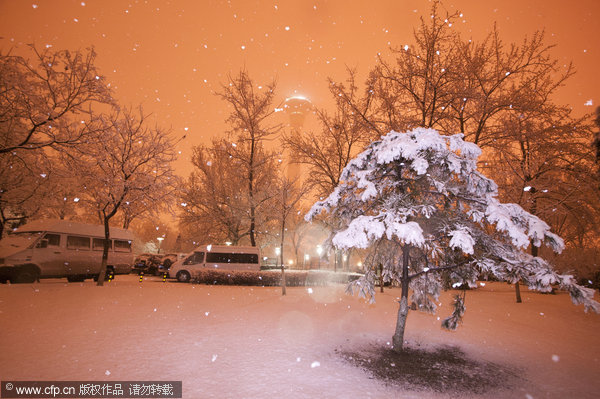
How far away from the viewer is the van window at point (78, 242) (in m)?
15.5

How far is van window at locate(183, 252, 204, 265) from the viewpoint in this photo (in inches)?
762

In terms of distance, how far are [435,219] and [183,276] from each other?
17.3 metres

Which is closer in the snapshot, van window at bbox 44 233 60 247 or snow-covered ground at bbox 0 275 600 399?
snow-covered ground at bbox 0 275 600 399

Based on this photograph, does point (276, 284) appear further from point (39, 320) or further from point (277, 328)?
point (39, 320)

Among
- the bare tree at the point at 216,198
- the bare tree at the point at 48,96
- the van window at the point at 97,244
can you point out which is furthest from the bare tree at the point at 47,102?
the bare tree at the point at 216,198

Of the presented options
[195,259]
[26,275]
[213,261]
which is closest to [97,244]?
[26,275]

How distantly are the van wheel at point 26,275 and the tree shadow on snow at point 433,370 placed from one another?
15790mm

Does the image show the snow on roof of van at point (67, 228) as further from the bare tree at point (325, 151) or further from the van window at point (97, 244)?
the bare tree at point (325, 151)

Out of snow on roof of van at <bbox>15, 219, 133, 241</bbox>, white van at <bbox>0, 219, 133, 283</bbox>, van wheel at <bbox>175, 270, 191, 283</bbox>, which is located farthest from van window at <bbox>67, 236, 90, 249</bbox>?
van wheel at <bbox>175, 270, 191, 283</bbox>

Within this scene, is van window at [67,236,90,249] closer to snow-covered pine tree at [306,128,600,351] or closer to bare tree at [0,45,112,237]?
bare tree at [0,45,112,237]

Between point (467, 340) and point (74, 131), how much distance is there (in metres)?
14.9

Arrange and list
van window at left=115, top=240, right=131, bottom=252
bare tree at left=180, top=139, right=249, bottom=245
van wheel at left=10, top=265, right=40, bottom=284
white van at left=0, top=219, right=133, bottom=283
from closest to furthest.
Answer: white van at left=0, top=219, right=133, bottom=283
van wheel at left=10, top=265, right=40, bottom=284
van window at left=115, top=240, right=131, bottom=252
bare tree at left=180, top=139, right=249, bottom=245

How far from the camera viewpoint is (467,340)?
8.24 m

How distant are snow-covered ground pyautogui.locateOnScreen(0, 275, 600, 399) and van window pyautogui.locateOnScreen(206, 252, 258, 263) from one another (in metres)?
6.79
